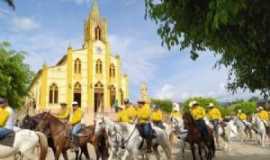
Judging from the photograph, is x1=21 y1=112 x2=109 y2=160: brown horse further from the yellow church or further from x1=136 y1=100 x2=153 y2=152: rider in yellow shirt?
the yellow church

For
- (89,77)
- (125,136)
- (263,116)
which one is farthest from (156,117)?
(89,77)

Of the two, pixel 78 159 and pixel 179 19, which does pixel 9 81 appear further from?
pixel 179 19

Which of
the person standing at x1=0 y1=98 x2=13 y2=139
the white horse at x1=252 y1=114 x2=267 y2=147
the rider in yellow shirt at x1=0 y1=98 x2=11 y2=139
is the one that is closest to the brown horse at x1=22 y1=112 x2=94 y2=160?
the person standing at x1=0 y1=98 x2=13 y2=139

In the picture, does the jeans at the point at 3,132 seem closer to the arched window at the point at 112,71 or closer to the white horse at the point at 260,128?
the white horse at the point at 260,128

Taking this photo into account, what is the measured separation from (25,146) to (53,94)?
44.8 meters

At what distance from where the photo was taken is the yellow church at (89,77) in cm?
5488

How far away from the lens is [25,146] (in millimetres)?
11094

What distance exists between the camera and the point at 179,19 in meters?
7.80

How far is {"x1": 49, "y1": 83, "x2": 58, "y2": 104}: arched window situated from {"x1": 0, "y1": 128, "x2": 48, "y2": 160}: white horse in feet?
143

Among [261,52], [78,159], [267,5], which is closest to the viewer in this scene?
[267,5]

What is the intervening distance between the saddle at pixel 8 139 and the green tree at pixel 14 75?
18.5m

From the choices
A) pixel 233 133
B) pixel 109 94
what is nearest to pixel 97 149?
pixel 233 133

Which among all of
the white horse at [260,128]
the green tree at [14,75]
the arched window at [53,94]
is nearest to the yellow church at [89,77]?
the arched window at [53,94]

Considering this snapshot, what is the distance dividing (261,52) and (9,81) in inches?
944
